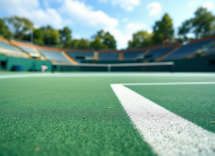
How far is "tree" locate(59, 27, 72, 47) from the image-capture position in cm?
5000

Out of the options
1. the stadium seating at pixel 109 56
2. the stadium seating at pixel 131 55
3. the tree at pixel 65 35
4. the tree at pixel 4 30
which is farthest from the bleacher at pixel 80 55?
the tree at pixel 4 30

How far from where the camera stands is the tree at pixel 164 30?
37219mm

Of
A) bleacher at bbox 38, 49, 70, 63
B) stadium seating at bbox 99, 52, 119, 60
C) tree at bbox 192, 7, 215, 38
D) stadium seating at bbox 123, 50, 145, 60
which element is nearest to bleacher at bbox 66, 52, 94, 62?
bleacher at bbox 38, 49, 70, 63

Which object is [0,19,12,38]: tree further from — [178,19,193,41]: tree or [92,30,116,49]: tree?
[178,19,193,41]: tree

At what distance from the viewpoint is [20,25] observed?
136 feet

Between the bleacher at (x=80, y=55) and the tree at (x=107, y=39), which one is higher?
the tree at (x=107, y=39)

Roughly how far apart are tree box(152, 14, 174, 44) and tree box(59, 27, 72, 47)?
35.3 metres

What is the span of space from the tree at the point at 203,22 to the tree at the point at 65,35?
1814 inches

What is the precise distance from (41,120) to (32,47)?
3018 cm

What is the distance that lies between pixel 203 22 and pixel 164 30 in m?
10.4

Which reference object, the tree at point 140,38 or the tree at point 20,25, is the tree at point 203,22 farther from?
the tree at point 20,25

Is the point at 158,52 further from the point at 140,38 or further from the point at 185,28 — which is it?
the point at 140,38

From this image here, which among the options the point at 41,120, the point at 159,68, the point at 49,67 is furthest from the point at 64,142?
the point at 49,67

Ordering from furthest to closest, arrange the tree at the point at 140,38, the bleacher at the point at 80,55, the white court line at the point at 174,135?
the tree at the point at 140,38 → the bleacher at the point at 80,55 → the white court line at the point at 174,135
